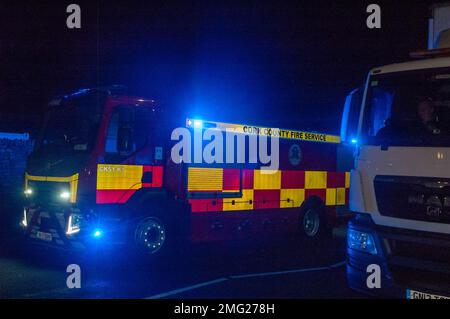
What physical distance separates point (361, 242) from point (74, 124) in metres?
4.50

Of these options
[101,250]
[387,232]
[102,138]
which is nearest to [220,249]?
[101,250]

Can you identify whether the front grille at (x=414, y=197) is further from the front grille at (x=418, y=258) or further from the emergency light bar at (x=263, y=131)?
the emergency light bar at (x=263, y=131)

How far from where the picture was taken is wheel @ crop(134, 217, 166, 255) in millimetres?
7496

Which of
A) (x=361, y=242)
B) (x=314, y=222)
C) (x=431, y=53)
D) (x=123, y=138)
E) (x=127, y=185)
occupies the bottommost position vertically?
(x=314, y=222)

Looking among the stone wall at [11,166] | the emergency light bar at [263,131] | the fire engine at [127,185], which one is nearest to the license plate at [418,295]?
the fire engine at [127,185]

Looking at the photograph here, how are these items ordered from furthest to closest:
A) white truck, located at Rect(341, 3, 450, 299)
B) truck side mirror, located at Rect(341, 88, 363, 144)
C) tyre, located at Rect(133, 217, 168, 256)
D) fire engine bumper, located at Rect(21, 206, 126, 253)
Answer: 1. tyre, located at Rect(133, 217, 168, 256)
2. fire engine bumper, located at Rect(21, 206, 126, 253)
3. truck side mirror, located at Rect(341, 88, 363, 144)
4. white truck, located at Rect(341, 3, 450, 299)

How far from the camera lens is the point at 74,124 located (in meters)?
7.50

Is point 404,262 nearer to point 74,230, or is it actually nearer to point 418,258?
point 418,258

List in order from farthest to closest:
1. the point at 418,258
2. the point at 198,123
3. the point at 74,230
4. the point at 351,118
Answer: the point at 198,123
the point at 74,230
the point at 351,118
the point at 418,258

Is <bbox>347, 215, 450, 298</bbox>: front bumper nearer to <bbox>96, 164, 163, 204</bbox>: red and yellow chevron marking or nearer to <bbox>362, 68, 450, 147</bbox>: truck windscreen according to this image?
<bbox>362, 68, 450, 147</bbox>: truck windscreen

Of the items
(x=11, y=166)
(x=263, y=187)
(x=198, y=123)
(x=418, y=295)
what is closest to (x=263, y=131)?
(x=263, y=187)

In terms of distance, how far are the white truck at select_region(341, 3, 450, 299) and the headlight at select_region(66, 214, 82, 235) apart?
12.0ft

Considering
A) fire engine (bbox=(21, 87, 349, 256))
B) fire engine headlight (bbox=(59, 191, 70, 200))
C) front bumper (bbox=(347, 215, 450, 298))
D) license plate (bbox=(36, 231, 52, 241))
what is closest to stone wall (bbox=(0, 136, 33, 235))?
license plate (bbox=(36, 231, 52, 241))
